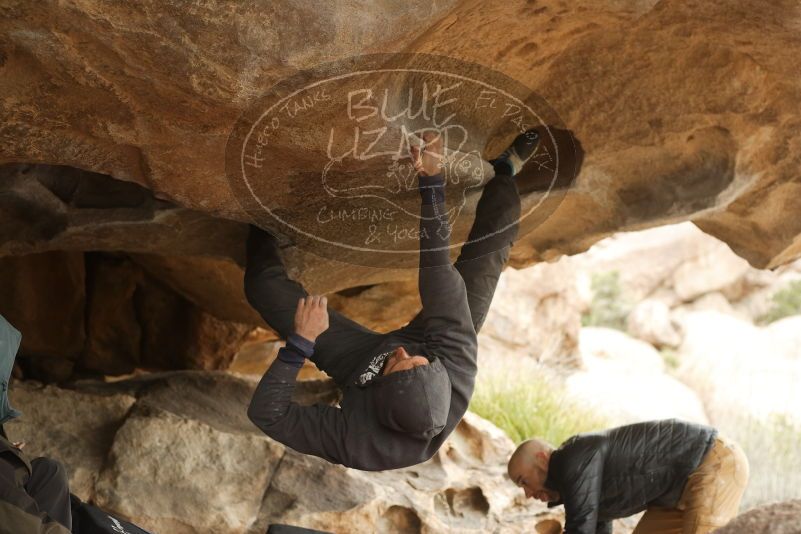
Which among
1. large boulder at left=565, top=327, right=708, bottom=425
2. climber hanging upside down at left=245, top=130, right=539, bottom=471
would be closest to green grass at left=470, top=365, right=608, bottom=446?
large boulder at left=565, top=327, right=708, bottom=425

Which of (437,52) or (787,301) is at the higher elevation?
(437,52)

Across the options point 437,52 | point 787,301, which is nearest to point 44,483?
point 437,52

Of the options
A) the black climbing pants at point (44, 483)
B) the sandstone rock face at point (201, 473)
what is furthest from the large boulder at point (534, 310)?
the black climbing pants at point (44, 483)

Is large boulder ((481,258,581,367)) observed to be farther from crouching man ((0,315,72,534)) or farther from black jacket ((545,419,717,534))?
crouching man ((0,315,72,534))

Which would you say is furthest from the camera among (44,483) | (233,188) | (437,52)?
(233,188)

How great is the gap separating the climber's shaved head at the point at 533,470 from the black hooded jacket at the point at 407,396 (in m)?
1.02

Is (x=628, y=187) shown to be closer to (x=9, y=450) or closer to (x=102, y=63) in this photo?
(x=102, y=63)

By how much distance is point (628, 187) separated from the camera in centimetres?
441

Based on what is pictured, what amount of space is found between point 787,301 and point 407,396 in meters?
14.9

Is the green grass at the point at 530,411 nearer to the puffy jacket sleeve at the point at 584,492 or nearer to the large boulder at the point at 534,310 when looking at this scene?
the large boulder at the point at 534,310

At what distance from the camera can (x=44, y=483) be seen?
2900 millimetres

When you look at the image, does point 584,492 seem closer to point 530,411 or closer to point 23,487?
point 23,487

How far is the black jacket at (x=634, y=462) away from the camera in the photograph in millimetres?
4055

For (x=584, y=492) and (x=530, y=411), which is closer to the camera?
(x=584, y=492)
